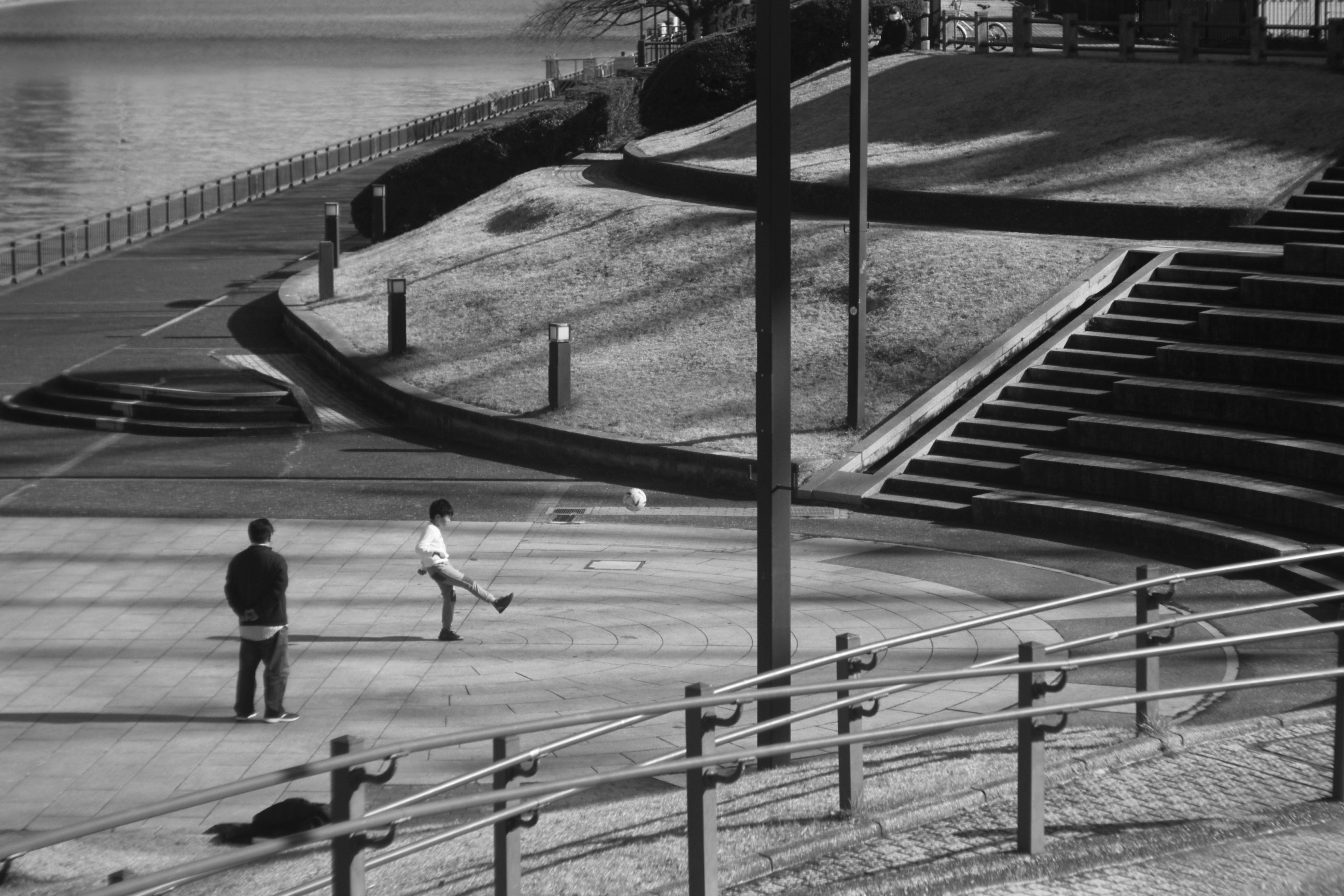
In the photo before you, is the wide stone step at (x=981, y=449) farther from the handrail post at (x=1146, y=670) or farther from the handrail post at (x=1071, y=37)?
the handrail post at (x=1071, y=37)

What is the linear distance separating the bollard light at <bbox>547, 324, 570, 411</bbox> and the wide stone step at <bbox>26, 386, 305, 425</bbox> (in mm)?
3514

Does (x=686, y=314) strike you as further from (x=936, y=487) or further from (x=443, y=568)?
(x=443, y=568)

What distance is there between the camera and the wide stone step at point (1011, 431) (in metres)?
17.1

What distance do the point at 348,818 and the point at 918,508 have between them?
12060mm

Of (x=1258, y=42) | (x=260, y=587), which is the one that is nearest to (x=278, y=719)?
(x=260, y=587)

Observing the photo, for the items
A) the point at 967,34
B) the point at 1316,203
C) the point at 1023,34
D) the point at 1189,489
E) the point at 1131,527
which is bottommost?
the point at 1131,527

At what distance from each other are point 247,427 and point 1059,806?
15.5 m

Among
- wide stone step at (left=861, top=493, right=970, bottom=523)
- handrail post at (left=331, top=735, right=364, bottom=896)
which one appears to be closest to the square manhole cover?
wide stone step at (left=861, top=493, right=970, bottom=523)

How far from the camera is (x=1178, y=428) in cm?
1625

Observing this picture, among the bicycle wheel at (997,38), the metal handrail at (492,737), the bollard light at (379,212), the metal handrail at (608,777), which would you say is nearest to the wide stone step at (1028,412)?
the metal handrail at (492,737)

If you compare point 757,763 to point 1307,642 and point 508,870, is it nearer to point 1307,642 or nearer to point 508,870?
point 508,870

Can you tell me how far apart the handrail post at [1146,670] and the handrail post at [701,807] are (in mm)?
3023

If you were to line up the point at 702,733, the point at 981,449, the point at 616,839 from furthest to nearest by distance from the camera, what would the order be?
the point at 981,449 < the point at 616,839 < the point at 702,733

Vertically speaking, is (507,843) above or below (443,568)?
above
